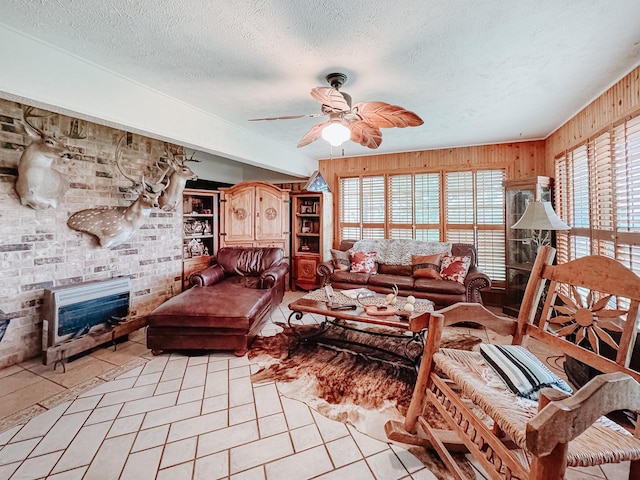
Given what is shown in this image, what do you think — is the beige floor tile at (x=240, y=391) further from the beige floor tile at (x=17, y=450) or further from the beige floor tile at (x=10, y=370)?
the beige floor tile at (x=10, y=370)

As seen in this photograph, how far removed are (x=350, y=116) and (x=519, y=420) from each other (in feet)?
7.51

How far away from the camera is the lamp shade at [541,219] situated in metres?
3.04

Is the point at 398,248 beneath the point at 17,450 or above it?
above

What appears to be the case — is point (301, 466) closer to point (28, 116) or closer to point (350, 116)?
point (350, 116)

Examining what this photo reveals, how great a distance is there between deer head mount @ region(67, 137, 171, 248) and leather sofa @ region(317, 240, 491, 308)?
8.26 ft

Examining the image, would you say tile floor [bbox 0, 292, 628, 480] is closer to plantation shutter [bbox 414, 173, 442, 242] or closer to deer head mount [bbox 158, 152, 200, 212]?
deer head mount [bbox 158, 152, 200, 212]

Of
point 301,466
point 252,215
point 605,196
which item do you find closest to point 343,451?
point 301,466

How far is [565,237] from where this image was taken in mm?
3537

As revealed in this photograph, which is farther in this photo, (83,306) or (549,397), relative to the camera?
(83,306)

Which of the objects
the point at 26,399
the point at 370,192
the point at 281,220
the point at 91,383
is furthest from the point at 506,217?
the point at 26,399

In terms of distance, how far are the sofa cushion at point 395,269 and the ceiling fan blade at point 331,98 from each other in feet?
9.54

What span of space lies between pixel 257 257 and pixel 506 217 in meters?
3.78

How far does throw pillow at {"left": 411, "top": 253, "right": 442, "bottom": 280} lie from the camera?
4.11 meters

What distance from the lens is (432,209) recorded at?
490 centimetres
